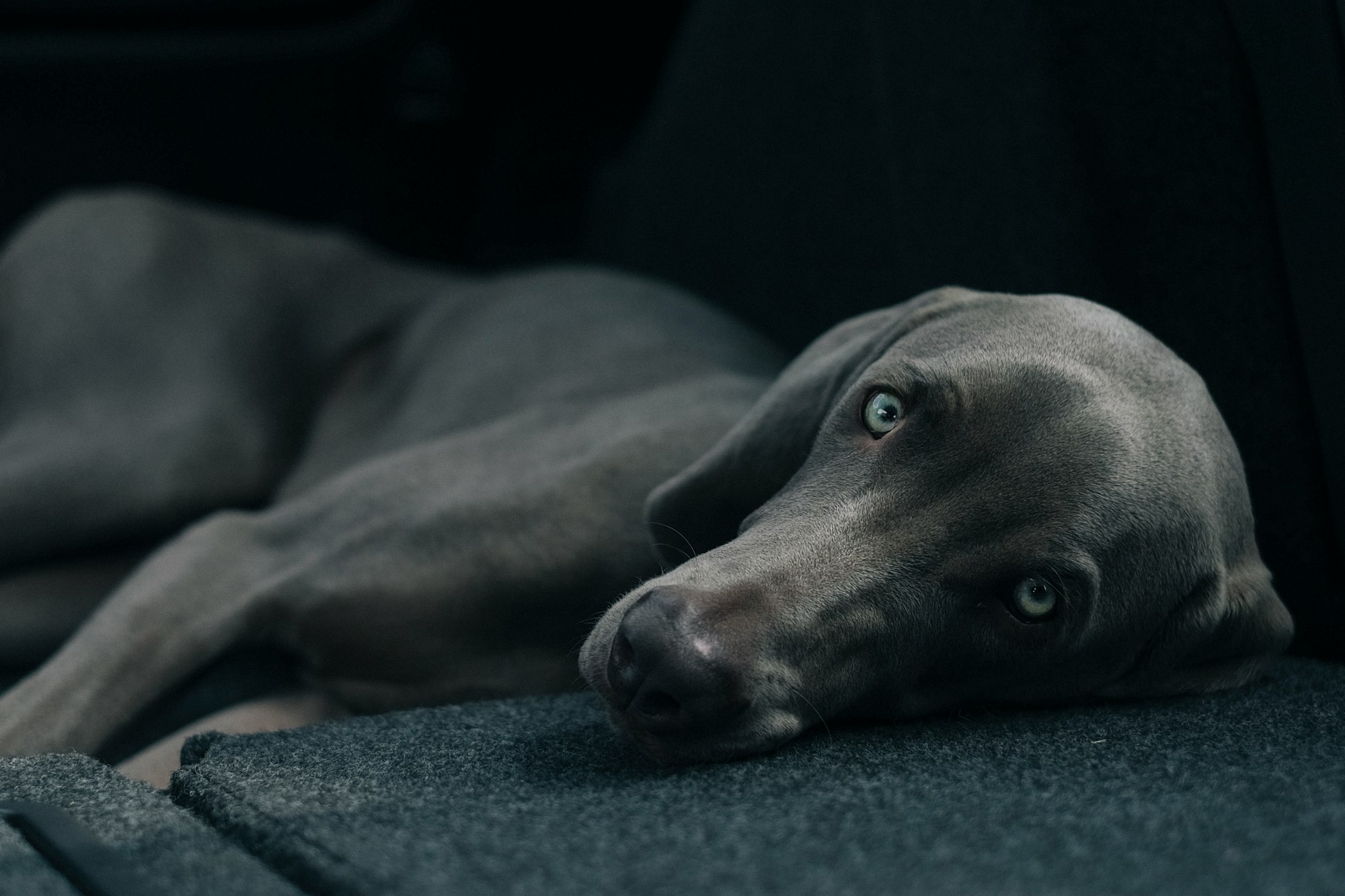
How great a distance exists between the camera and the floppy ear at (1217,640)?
4.41ft

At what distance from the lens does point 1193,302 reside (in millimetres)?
1696

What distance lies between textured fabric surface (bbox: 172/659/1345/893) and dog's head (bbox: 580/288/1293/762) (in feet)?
0.16

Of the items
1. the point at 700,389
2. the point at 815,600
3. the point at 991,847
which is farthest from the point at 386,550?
the point at 991,847

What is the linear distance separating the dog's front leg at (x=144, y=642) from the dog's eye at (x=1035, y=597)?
3.09 ft

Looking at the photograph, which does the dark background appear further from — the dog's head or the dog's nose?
the dog's nose

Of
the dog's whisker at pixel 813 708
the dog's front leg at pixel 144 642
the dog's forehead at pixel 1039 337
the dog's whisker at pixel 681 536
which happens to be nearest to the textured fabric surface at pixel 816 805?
the dog's whisker at pixel 813 708

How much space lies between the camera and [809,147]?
8.07 feet

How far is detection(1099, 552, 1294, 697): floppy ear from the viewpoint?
1345 mm

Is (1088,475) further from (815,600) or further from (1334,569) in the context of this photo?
(1334,569)

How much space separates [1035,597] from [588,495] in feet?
2.03

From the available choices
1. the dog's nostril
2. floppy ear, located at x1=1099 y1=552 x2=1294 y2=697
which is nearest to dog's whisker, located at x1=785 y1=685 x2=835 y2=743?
the dog's nostril

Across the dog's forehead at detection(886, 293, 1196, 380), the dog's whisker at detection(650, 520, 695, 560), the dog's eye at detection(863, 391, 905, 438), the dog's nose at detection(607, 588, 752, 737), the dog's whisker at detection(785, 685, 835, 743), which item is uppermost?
the dog's forehead at detection(886, 293, 1196, 380)

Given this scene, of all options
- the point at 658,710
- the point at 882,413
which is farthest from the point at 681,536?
the point at 658,710

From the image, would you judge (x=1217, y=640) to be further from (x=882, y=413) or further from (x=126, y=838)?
(x=126, y=838)
